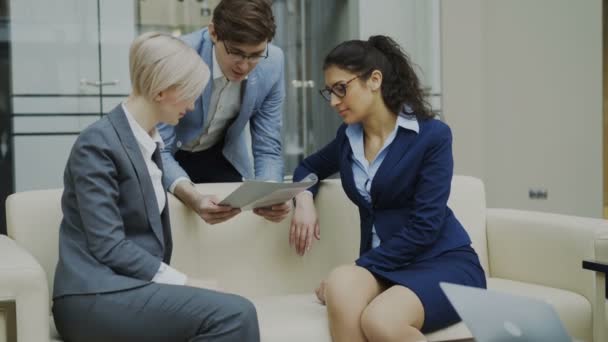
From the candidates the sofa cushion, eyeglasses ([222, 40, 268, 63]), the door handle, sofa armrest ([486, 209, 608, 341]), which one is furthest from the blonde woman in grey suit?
the door handle

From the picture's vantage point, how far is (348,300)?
2.48 m

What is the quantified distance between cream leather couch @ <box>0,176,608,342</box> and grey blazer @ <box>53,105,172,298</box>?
47 centimetres

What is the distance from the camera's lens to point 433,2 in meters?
5.76

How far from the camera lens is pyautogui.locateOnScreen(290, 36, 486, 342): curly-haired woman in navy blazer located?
8.20 ft

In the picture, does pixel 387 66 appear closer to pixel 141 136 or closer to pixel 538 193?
pixel 141 136

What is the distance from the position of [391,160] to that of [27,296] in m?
1.19

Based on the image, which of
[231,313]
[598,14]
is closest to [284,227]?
[231,313]

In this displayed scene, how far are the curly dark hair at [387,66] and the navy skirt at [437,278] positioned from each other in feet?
1.56

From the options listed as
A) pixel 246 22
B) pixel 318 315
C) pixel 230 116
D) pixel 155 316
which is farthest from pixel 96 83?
pixel 155 316

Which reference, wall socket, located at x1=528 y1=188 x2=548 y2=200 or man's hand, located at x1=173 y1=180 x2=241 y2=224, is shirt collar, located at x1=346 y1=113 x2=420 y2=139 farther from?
wall socket, located at x1=528 y1=188 x2=548 y2=200

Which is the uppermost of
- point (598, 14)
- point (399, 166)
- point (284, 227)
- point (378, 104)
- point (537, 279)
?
point (598, 14)

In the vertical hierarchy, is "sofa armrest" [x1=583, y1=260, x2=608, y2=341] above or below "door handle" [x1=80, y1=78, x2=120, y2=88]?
below

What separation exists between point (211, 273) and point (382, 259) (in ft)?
2.20

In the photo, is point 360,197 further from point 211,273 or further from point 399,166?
point 211,273
